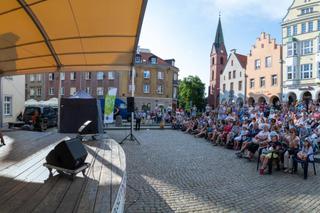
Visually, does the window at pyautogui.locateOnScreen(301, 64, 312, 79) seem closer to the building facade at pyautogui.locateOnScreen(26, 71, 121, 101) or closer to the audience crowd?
the audience crowd

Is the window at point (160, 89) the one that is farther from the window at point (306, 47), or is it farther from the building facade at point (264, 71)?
the window at point (306, 47)

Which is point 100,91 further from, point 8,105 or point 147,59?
point 8,105

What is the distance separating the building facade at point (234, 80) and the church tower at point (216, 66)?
7.88 metres

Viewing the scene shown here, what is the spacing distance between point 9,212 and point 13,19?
17.8ft

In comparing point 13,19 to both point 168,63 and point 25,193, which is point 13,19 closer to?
point 25,193

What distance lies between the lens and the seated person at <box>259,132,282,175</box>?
8.40 meters

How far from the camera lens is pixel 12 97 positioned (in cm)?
2577

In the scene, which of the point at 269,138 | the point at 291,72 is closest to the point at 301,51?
the point at 291,72

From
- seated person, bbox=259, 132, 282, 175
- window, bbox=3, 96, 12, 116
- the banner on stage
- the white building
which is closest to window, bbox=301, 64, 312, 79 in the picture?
the banner on stage

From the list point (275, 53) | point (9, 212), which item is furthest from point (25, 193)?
point (275, 53)

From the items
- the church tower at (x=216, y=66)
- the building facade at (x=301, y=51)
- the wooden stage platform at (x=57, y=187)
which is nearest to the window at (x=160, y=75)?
the church tower at (x=216, y=66)

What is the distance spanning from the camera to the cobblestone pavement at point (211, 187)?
5383 mm

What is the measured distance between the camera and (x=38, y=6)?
6352mm

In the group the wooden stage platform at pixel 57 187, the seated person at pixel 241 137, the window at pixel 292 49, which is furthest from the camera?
the window at pixel 292 49
